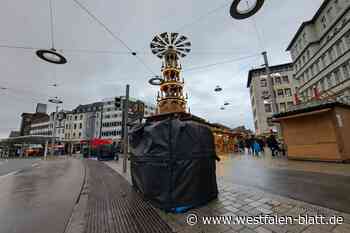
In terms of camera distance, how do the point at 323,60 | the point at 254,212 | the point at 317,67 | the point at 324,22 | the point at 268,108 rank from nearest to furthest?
the point at 254,212 → the point at 323,60 → the point at 317,67 → the point at 324,22 → the point at 268,108

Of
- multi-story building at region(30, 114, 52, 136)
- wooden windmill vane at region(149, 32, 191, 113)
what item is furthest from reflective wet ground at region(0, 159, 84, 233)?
multi-story building at region(30, 114, 52, 136)

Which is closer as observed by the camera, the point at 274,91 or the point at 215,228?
the point at 215,228

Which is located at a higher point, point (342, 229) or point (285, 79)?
point (285, 79)

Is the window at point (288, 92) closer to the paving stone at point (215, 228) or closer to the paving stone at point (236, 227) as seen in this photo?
the paving stone at point (236, 227)

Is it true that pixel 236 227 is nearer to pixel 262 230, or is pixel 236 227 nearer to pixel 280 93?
pixel 262 230

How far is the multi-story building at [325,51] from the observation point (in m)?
16.4

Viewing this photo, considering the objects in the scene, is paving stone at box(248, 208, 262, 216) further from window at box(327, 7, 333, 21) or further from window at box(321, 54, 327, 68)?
window at box(327, 7, 333, 21)

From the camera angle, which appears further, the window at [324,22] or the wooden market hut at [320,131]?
the window at [324,22]

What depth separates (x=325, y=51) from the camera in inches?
754

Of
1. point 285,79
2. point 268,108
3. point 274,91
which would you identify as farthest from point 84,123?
point 285,79

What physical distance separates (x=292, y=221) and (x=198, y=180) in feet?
5.73

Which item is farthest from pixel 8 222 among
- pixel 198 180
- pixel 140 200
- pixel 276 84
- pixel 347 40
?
pixel 276 84

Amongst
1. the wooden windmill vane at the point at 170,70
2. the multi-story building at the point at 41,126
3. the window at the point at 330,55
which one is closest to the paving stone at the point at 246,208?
the wooden windmill vane at the point at 170,70

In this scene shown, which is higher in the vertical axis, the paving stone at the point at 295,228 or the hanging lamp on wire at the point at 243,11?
the hanging lamp on wire at the point at 243,11
